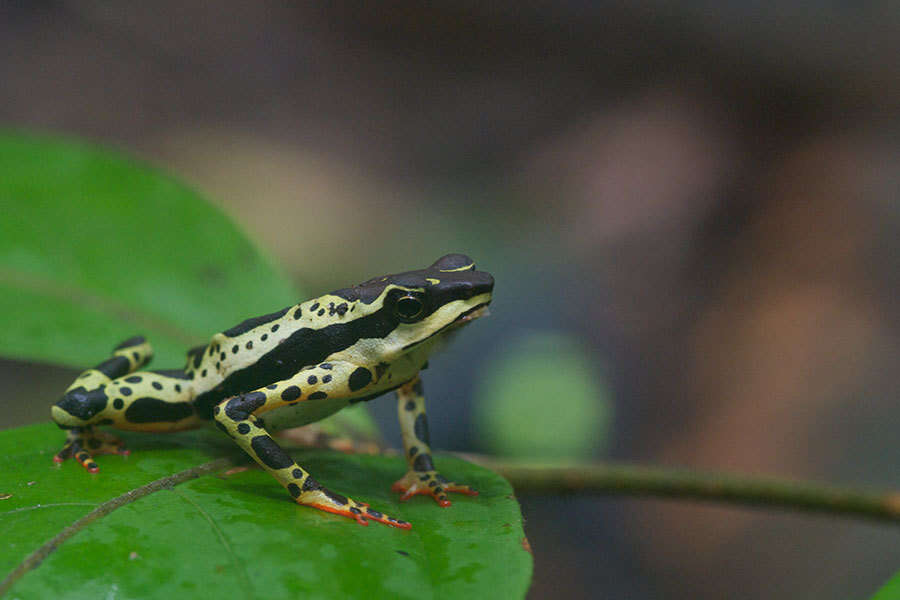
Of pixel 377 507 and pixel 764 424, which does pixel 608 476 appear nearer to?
pixel 377 507

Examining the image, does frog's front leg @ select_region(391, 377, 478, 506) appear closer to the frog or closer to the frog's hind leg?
the frog

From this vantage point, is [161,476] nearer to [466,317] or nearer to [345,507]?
[345,507]

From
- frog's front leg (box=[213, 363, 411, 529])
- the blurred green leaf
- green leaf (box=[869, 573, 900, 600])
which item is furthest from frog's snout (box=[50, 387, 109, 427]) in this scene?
the blurred green leaf

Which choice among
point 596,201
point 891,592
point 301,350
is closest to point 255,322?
point 301,350

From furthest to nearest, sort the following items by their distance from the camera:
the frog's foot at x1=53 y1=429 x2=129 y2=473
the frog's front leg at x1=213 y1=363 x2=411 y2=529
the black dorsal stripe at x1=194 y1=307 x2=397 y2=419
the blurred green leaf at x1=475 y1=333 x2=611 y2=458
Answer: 1. the blurred green leaf at x1=475 y1=333 x2=611 y2=458
2. the black dorsal stripe at x1=194 y1=307 x2=397 y2=419
3. the frog's foot at x1=53 y1=429 x2=129 y2=473
4. the frog's front leg at x1=213 y1=363 x2=411 y2=529

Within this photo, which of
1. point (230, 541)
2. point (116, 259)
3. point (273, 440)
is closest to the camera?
point (230, 541)

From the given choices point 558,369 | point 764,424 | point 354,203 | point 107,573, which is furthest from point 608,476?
point 354,203
